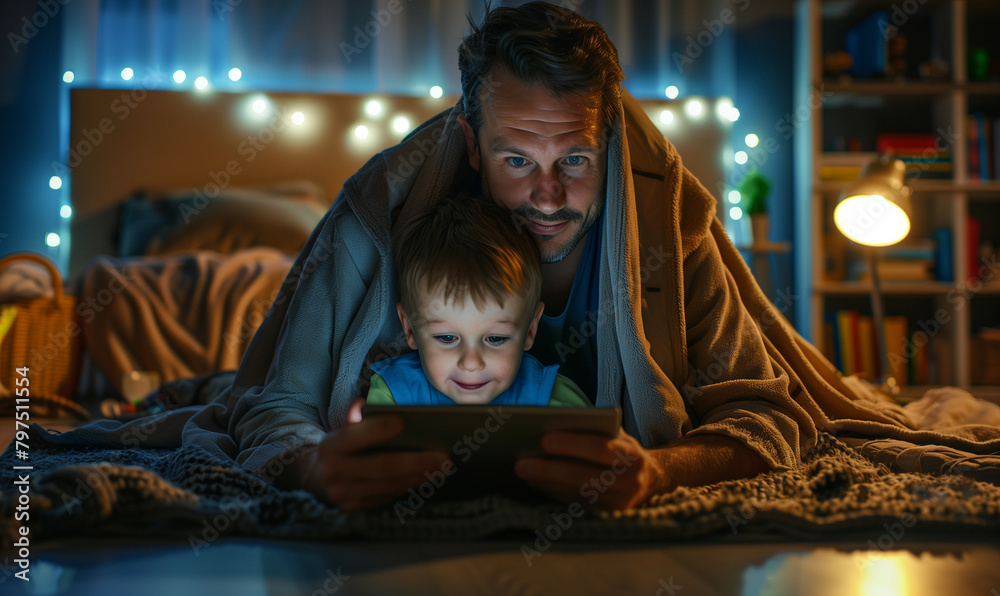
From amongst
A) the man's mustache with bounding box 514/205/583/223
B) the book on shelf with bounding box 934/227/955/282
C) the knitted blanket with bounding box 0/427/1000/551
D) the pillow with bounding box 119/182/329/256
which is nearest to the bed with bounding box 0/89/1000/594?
the knitted blanket with bounding box 0/427/1000/551

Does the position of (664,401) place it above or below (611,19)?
below

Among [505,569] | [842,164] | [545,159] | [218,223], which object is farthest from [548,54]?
[842,164]

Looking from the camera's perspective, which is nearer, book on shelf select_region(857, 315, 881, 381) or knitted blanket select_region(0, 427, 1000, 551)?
knitted blanket select_region(0, 427, 1000, 551)

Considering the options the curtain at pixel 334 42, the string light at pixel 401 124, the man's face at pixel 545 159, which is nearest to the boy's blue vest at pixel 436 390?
the man's face at pixel 545 159

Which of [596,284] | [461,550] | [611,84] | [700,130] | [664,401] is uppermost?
[700,130]

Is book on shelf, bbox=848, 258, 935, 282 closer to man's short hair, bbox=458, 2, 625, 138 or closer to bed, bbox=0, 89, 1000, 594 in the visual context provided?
Answer: bed, bbox=0, 89, 1000, 594

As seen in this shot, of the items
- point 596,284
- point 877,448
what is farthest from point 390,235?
point 877,448

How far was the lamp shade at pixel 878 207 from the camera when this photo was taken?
1974mm

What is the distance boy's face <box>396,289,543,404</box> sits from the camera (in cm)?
105

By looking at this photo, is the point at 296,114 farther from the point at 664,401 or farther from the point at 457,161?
the point at 664,401

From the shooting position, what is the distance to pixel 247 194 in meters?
3.23

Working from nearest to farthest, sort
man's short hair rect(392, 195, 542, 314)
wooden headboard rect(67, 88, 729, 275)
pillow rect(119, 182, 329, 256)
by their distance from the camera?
man's short hair rect(392, 195, 542, 314)
pillow rect(119, 182, 329, 256)
wooden headboard rect(67, 88, 729, 275)

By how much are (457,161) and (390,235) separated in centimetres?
20

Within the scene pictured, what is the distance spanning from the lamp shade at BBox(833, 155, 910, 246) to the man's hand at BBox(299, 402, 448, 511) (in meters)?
1.68
